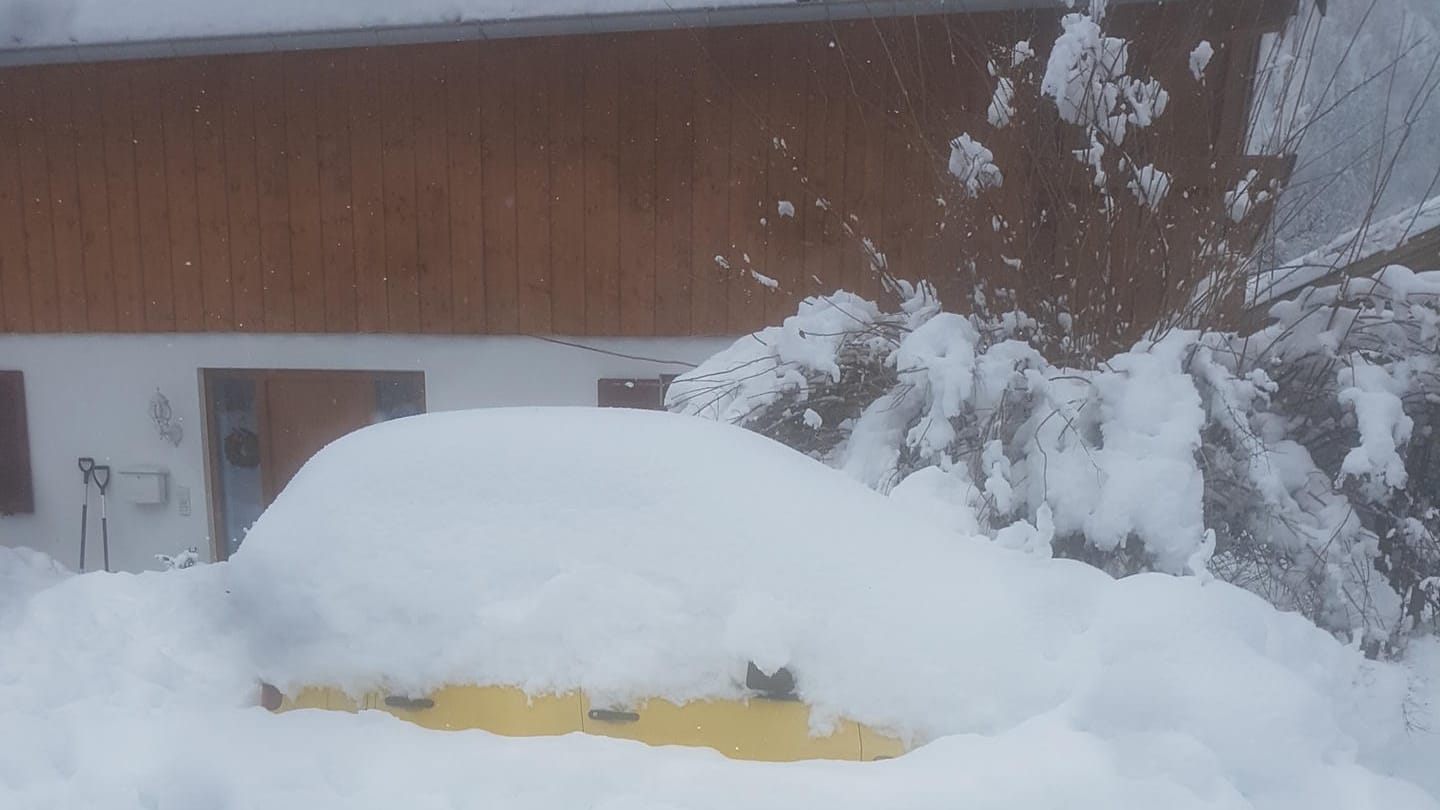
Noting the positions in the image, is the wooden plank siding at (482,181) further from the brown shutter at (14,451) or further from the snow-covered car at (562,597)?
the snow-covered car at (562,597)

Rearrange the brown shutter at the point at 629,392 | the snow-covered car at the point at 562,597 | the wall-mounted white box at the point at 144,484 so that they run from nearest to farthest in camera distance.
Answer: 1. the snow-covered car at the point at 562,597
2. the brown shutter at the point at 629,392
3. the wall-mounted white box at the point at 144,484

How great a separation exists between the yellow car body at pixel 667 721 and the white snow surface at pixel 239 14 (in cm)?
505

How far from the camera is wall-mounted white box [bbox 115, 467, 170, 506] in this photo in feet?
24.7

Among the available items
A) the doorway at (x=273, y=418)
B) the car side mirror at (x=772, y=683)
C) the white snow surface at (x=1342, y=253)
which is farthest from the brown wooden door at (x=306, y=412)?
the white snow surface at (x=1342, y=253)

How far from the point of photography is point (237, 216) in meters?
7.36

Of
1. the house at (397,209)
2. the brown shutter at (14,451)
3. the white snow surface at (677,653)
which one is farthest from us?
the brown shutter at (14,451)

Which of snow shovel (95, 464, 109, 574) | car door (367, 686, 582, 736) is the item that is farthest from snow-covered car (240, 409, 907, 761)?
snow shovel (95, 464, 109, 574)

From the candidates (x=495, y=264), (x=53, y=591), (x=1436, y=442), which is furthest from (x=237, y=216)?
(x=1436, y=442)

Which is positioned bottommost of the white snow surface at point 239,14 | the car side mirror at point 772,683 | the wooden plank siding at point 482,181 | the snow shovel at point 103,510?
the snow shovel at point 103,510

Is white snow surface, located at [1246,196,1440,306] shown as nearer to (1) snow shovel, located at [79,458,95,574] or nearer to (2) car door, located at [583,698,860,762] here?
(2) car door, located at [583,698,860,762]

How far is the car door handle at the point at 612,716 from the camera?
239 centimetres

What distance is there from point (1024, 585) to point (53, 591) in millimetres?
Result: 4167

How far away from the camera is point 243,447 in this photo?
7629 millimetres

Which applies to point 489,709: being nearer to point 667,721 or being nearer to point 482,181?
point 667,721
